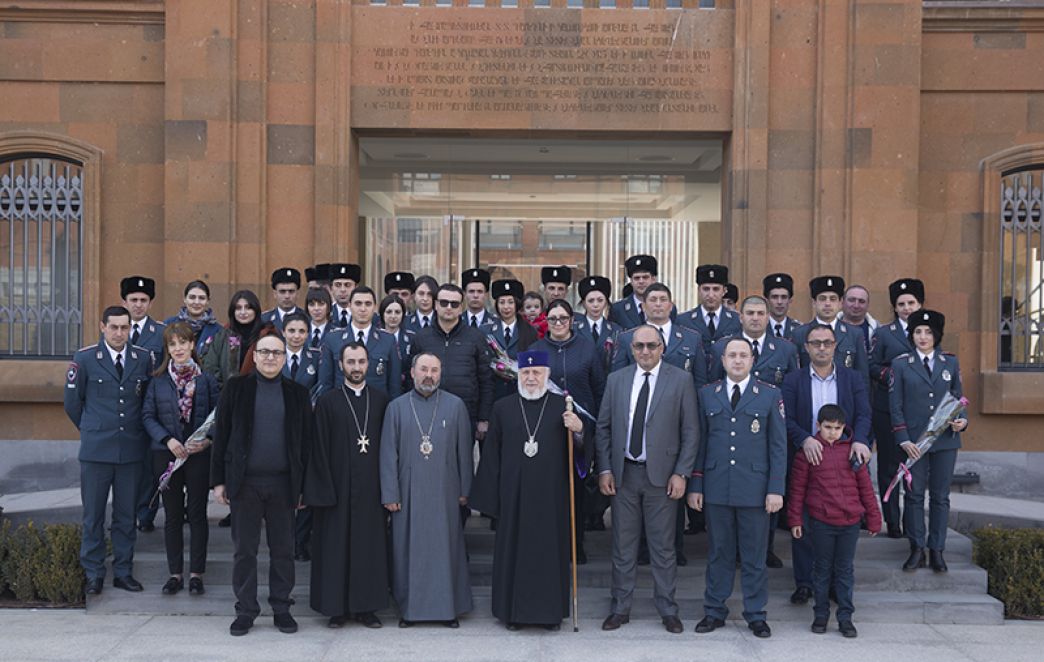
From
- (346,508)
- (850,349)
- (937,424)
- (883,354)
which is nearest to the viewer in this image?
(346,508)

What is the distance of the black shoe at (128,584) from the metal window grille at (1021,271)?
923 centimetres

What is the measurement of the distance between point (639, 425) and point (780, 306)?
7.50ft

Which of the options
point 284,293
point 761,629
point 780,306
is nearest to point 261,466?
point 284,293

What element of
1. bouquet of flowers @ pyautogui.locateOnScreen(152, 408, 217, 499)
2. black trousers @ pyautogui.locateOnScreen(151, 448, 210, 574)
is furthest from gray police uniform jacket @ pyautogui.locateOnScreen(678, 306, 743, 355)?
black trousers @ pyautogui.locateOnScreen(151, 448, 210, 574)

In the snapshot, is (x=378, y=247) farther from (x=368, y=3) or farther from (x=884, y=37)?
(x=884, y=37)

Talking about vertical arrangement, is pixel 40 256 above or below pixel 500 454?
above

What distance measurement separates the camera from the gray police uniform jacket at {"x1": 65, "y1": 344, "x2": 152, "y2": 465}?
26.9 feet

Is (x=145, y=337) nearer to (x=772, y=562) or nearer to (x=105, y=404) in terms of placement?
(x=105, y=404)

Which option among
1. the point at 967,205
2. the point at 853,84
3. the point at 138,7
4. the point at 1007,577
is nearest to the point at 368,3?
the point at 138,7

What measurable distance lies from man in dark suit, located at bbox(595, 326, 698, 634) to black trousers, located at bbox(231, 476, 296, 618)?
2226 mm

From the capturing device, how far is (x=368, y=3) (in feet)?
39.3

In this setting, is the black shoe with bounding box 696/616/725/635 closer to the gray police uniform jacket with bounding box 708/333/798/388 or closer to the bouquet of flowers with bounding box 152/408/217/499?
the gray police uniform jacket with bounding box 708/333/798/388

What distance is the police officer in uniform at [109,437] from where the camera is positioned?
8.22 metres

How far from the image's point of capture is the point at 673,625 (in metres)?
7.67
